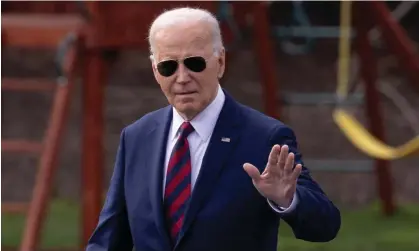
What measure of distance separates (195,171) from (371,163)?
18.9ft

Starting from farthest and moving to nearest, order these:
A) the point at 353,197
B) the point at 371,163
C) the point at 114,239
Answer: the point at 353,197
the point at 371,163
the point at 114,239

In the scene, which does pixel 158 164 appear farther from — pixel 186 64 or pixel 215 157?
pixel 186 64

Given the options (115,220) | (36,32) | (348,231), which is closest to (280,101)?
(348,231)

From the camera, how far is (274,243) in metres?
3.22

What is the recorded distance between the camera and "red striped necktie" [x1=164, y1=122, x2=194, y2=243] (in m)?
3.14

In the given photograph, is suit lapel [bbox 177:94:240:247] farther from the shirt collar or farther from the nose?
the nose

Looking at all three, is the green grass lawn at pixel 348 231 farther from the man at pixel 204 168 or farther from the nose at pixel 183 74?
the nose at pixel 183 74

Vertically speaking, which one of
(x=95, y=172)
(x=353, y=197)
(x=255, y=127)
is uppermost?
(x=255, y=127)

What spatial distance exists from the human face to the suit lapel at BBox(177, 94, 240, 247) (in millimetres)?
69

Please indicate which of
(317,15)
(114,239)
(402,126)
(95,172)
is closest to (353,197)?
(402,126)

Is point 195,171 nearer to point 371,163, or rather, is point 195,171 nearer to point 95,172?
point 95,172

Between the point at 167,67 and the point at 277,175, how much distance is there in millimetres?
389

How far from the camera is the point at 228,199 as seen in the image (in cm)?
311

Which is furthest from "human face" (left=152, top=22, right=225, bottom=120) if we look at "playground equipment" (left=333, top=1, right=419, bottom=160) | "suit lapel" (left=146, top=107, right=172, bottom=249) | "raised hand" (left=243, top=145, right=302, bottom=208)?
"playground equipment" (left=333, top=1, right=419, bottom=160)
